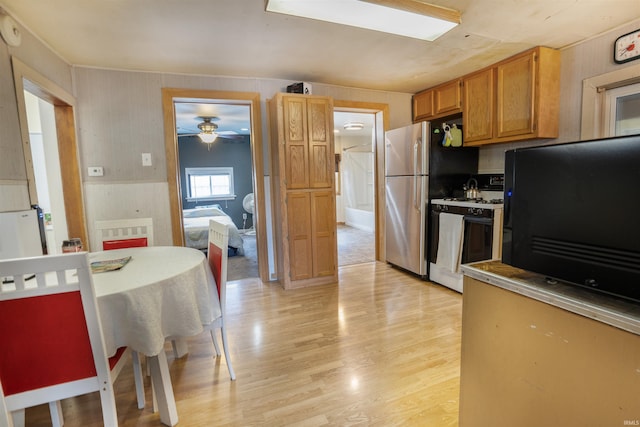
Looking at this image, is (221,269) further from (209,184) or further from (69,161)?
(209,184)

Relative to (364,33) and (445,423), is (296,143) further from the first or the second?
(445,423)

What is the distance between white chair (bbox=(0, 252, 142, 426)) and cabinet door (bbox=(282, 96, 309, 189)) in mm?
2198

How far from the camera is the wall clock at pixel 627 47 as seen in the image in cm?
217

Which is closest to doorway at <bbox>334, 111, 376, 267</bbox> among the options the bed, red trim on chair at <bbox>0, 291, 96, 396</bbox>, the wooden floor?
the bed

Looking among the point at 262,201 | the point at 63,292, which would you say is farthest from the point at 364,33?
the point at 63,292

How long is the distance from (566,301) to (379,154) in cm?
339

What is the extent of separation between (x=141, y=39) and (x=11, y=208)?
1.49m

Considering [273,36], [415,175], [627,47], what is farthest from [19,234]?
[627,47]

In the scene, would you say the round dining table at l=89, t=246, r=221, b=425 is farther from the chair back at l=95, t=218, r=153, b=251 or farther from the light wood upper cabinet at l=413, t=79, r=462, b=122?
the light wood upper cabinet at l=413, t=79, r=462, b=122

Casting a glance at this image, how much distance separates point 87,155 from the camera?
279 cm

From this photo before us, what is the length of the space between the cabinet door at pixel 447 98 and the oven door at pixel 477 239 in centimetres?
139

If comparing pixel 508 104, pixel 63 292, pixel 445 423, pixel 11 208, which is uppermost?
pixel 508 104

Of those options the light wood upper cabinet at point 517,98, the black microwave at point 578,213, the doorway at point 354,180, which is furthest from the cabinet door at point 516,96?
the doorway at point 354,180

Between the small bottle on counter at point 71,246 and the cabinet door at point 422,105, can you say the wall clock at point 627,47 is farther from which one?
the small bottle on counter at point 71,246
